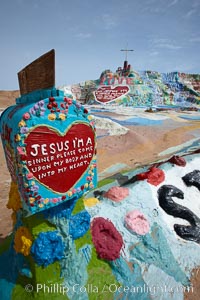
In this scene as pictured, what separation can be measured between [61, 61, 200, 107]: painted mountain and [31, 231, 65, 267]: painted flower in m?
25.4

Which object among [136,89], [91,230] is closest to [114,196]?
[91,230]

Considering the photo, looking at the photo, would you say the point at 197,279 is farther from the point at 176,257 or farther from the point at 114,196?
the point at 114,196

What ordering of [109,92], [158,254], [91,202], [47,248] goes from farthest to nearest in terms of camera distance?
Result: [109,92]
[91,202]
[158,254]
[47,248]

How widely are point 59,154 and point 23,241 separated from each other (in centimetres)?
113

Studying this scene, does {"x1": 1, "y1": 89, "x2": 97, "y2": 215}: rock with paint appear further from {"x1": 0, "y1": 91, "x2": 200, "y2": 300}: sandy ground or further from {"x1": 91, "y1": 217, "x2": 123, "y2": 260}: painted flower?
{"x1": 0, "y1": 91, "x2": 200, "y2": 300}: sandy ground

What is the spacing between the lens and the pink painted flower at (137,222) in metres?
3.22

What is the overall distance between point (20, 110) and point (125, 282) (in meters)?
2.60

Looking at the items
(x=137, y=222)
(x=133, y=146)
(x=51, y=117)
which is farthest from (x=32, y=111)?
(x=133, y=146)

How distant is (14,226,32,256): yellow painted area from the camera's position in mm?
2342

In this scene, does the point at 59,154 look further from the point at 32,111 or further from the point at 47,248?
→ the point at 47,248

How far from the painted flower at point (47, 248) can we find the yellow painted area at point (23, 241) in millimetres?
72

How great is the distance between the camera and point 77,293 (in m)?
2.46

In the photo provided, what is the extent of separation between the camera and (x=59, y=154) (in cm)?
221

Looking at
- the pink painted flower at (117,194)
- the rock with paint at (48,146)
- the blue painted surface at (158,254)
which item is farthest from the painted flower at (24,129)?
the blue painted surface at (158,254)
